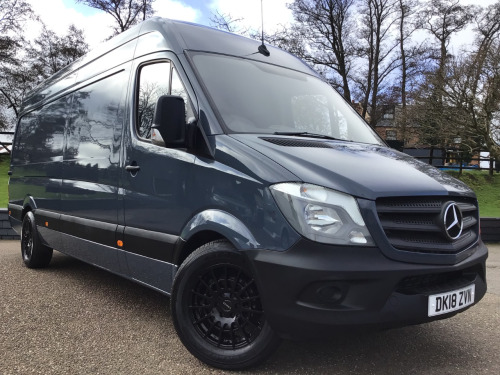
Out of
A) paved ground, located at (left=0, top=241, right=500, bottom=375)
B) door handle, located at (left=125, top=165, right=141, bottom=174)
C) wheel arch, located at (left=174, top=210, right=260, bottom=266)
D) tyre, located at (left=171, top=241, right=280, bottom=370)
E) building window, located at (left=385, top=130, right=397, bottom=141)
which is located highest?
building window, located at (left=385, top=130, right=397, bottom=141)

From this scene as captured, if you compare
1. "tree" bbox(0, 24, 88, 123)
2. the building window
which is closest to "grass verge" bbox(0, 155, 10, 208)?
"tree" bbox(0, 24, 88, 123)

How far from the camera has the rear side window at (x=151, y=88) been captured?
138 inches

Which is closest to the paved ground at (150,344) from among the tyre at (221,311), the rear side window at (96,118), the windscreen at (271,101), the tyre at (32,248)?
the tyre at (221,311)

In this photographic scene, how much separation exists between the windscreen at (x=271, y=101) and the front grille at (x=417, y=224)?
3.55 ft

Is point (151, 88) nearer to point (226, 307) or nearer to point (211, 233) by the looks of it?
point (211, 233)

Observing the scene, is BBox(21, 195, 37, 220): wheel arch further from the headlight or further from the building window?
the building window

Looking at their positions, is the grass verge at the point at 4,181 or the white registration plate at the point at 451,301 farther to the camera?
the grass verge at the point at 4,181

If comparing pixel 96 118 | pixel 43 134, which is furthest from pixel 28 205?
pixel 96 118

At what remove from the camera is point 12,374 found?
2.82 m

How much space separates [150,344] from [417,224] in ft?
6.68

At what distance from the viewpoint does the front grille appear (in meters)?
2.57

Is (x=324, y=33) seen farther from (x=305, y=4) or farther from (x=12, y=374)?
(x=12, y=374)

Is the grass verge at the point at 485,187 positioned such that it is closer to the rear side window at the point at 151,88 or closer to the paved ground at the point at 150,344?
the paved ground at the point at 150,344

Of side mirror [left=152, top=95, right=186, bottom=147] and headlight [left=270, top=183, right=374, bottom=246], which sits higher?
side mirror [left=152, top=95, right=186, bottom=147]
